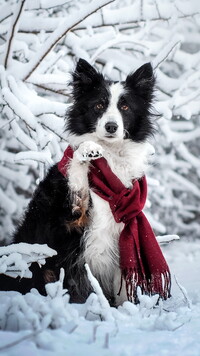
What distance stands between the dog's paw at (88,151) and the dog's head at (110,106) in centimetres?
20

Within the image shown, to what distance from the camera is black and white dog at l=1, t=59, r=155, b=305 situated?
3.62 meters

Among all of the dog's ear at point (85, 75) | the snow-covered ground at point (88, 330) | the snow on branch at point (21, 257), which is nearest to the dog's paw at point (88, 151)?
the dog's ear at point (85, 75)

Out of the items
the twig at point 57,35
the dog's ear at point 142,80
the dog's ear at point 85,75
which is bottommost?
the dog's ear at point 142,80

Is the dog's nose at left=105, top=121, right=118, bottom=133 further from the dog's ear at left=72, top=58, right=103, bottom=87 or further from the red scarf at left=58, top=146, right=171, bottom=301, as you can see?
the dog's ear at left=72, top=58, right=103, bottom=87

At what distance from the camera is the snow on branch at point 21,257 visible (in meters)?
2.68

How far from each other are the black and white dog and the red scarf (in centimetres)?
9

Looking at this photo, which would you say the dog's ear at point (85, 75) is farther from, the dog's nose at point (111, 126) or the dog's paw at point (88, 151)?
the dog's paw at point (88, 151)

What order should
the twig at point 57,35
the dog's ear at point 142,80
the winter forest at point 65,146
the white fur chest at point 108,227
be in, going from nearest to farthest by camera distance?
the winter forest at point 65,146, the white fur chest at point 108,227, the twig at point 57,35, the dog's ear at point 142,80

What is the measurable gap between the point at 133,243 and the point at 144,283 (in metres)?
0.29

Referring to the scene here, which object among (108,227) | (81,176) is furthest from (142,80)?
(108,227)

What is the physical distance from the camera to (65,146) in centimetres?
585

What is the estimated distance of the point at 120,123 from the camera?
12.3ft

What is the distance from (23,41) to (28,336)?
400 centimetres

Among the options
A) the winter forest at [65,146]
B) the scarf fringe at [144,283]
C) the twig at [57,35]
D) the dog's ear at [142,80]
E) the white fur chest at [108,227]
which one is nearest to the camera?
the winter forest at [65,146]
